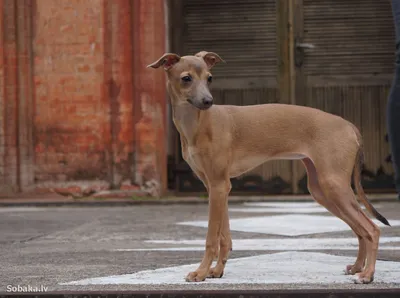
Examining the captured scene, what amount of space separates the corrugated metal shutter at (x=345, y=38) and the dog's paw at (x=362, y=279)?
8466 mm

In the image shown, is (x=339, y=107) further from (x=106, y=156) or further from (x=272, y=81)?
(x=106, y=156)

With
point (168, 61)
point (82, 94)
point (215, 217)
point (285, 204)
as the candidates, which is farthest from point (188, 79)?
point (82, 94)

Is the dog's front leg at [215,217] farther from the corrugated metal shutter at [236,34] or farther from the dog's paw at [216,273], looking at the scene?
the corrugated metal shutter at [236,34]

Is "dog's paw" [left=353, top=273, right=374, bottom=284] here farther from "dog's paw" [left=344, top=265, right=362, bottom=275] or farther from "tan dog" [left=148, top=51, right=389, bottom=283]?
"dog's paw" [left=344, top=265, right=362, bottom=275]

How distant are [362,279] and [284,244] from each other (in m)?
1.96

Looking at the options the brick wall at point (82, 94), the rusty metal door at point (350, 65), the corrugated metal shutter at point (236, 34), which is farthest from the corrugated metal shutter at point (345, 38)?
the brick wall at point (82, 94)

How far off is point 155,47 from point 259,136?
7.69 m

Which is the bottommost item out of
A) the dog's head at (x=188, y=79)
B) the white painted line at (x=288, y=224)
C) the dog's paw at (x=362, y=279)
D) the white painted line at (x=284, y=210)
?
the white painted line at (x=284, y=210)

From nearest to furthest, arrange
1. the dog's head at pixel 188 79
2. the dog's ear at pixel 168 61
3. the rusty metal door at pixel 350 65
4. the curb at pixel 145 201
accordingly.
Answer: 1. the dog's head at pixel 188 79
2. the dog's ear at pixel 168 61
3. the curb at pixel 145 201
4. the rusty metal door at pixel 350 65

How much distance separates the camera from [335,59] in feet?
39.8

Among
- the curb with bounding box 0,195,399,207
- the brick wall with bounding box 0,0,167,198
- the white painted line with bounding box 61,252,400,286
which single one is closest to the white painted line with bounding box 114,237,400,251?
the white painted line with bounding box 61,252,400,286

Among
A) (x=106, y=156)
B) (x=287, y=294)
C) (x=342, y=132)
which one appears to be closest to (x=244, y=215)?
(x=106, y=156)

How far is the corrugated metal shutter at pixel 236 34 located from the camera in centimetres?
1212

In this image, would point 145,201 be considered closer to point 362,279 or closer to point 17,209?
point 17,209
